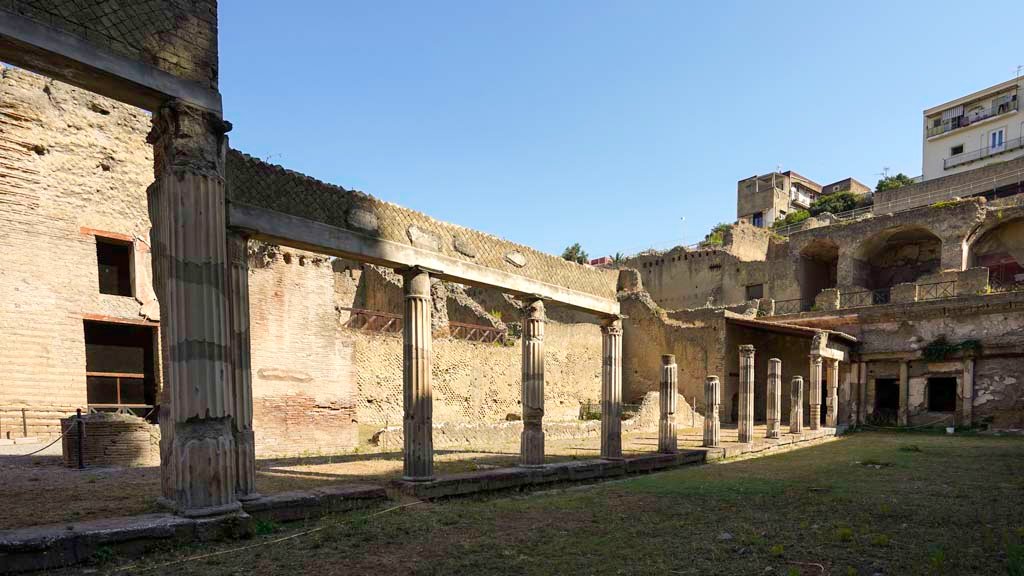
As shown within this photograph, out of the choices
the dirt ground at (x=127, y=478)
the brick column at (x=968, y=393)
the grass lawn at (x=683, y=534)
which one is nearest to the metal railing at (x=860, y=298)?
the brick column at (x=968, y=393)

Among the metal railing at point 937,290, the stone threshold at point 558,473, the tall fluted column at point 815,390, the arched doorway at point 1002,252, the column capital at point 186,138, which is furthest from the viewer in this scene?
the arched doorway at point 1002,252

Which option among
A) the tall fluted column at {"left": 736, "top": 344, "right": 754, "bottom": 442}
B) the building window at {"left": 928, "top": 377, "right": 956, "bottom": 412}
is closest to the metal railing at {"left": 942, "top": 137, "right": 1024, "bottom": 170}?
the building window at {"left": 928, "top": 377, "right": 956, "bottom": 412}

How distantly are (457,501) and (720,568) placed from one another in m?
3.90

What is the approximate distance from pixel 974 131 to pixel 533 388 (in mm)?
44366

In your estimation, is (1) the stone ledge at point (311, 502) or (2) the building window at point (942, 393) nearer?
(1) the stone ledge at point (311, 502)

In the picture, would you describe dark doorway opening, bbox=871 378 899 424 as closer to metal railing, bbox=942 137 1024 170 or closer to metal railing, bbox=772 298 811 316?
metal railing, bbox=772 298 811 316

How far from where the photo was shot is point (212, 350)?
5371 millimetres

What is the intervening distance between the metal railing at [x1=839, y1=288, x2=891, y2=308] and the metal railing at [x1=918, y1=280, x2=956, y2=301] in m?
1.80

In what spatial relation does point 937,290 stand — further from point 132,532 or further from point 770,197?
point 770,197

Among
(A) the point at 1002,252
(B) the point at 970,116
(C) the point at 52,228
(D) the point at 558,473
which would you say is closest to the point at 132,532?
(D) the point at 558,473

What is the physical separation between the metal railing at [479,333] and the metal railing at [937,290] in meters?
15.6

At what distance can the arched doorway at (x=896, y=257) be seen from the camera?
Answer: 28.3 metres

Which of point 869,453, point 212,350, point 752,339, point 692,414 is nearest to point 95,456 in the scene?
point 212,350

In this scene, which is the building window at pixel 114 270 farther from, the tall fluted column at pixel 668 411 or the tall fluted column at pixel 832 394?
the tall fluted column at pixel 832 394
